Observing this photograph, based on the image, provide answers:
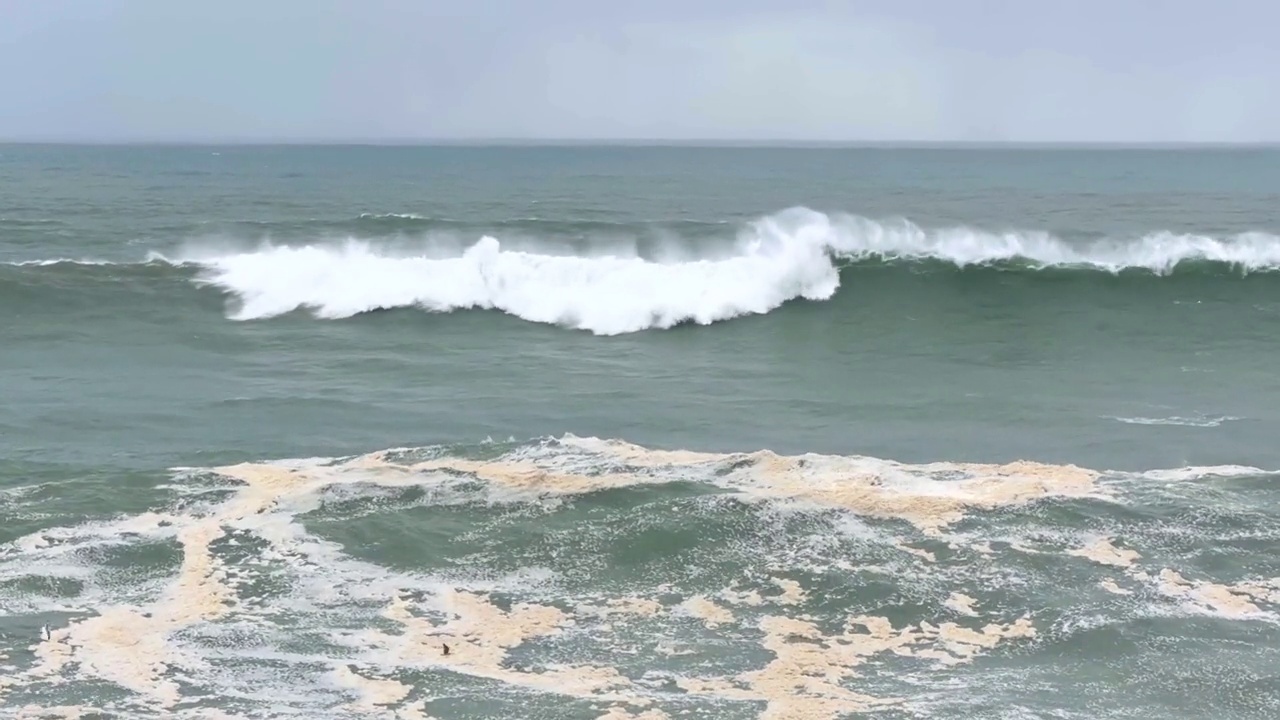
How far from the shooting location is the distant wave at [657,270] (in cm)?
2059

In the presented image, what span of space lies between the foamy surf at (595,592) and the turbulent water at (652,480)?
0.12 feet

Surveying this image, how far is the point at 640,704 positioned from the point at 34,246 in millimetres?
26316

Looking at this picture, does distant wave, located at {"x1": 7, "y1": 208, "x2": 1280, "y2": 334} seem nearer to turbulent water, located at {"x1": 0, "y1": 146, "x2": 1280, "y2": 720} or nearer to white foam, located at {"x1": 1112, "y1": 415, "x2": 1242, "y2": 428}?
turbulent water, located at {"x1": 0, "y1": 146, "x2": 1280, "y2": 720}

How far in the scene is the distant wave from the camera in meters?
20.6

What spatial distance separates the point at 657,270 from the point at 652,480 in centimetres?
1144

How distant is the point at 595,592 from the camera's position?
888cm

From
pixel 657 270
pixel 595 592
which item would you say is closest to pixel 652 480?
pixel 595 592

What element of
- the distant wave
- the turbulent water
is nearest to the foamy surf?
the turbulent water

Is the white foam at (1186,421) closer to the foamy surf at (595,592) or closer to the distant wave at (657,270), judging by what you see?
the foamy surf at (595,592)

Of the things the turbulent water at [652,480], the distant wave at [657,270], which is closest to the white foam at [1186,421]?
the turbulent water at [652,480]

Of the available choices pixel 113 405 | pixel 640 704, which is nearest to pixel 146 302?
pixel 113 405

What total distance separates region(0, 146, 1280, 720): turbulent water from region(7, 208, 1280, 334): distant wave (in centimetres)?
10

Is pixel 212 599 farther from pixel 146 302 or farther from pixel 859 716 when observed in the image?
pixel 146 302

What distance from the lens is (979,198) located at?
175 feet
